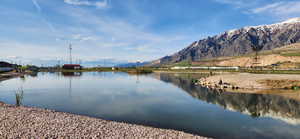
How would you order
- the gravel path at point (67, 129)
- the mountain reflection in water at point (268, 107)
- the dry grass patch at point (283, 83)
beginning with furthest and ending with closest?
the dry grass patch at point (283, 83) < the mountain reflection in water at point (268, 107) < the gravel path at point (67, 129)

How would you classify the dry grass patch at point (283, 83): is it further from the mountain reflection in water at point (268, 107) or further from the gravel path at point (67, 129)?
the gravel path at point (67, 129)

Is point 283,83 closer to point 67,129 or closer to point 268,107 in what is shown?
point 268,107

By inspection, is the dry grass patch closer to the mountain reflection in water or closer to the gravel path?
the mountain reflection in water

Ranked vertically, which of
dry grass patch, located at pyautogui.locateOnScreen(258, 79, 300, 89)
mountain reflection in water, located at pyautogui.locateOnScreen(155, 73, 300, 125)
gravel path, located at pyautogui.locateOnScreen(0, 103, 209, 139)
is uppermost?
dry grass patch, located at pyautogui.locateOnScreen(258, 79, 300, 89)

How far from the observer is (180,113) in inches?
1174

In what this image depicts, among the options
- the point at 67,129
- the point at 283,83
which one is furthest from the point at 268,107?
the point at 67,129

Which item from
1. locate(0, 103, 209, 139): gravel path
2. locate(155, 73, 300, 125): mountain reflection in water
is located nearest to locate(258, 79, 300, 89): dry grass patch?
locate(155, 73, 300, 125): mountain reflection in water

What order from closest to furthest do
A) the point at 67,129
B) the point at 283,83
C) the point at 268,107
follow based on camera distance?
1. the point at 67,129
2. the point at 268,107
3. the point at 283,83

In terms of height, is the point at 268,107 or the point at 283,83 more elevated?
the point at 283,83

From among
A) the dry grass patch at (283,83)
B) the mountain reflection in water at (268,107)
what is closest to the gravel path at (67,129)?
the mountain reflection in water at (268,107)

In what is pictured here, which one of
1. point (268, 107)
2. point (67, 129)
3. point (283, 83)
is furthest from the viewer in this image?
point (283, 83)

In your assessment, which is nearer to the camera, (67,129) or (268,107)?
(67,129)

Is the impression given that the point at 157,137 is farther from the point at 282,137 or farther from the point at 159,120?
the point at 282,137

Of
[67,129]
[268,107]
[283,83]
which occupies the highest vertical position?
[283,83]
